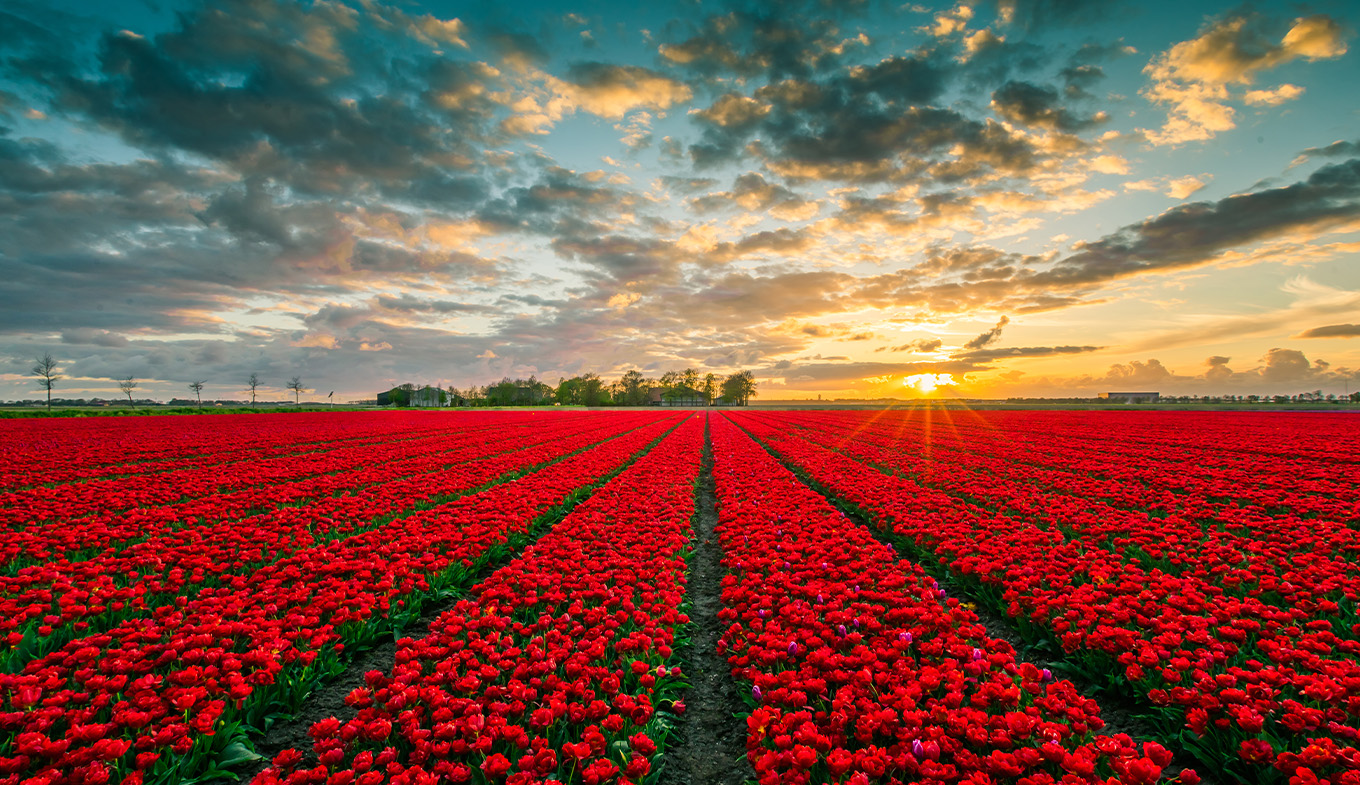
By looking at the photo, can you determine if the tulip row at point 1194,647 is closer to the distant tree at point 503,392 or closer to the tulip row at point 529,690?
the tulip row at point 529,690

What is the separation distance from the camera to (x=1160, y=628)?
4.60m

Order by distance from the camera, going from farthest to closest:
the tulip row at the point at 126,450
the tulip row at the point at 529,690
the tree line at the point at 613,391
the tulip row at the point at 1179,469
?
1. the tree line at the point at 613,391
2. the tulip row at the point at 126,450
3. the tulip row at the point at 1179,469
4. the tulip row at the point at 529,690

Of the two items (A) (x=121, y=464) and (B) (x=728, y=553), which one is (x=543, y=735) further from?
(A) (x=121, y=464)

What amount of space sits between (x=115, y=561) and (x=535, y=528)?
18.5ft

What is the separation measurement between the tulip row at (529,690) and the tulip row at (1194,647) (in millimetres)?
3755

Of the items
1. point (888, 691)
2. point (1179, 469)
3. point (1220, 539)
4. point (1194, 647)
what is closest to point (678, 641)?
point (888, 691)

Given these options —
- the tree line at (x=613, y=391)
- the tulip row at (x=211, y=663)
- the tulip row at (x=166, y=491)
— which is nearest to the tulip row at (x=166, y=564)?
the tulip row at (x=211, y=663)

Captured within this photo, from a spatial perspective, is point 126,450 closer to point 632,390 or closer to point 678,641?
point 678,641

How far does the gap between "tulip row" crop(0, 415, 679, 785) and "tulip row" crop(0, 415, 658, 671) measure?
40 cm

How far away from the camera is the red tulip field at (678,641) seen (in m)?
3.32

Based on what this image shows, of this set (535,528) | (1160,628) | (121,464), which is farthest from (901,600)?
(121,464)

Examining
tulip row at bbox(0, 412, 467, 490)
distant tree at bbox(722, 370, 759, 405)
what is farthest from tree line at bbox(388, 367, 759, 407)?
tulip row at bbox(0, 412, 467, 490)

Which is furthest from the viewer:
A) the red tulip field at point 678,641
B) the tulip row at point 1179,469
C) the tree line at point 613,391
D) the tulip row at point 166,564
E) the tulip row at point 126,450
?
the tree line at point 613,391

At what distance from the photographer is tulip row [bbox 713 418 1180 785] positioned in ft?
10.1
